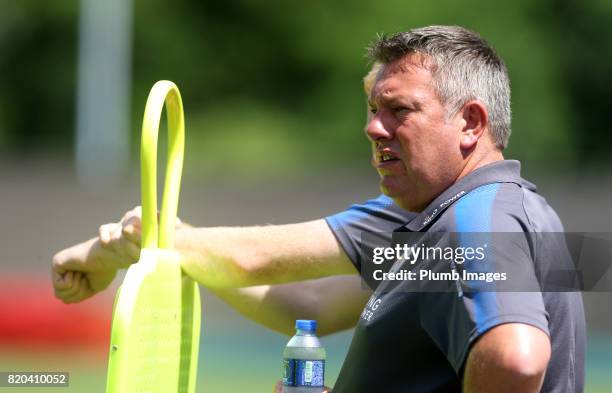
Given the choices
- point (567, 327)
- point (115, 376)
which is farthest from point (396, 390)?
point (115, 376)

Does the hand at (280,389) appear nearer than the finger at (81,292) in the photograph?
Yes

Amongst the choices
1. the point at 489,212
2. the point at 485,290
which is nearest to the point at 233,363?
the point at 489,212

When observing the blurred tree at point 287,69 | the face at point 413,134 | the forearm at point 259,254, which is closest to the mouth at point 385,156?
the face at point 413,134

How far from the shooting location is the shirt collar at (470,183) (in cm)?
339

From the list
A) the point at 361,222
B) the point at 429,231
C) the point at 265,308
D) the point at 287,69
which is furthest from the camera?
the point at 287,69

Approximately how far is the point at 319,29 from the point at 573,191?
1389 cm

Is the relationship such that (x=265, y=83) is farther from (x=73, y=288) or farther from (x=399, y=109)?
(x=399, y=109)

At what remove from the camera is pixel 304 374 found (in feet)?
12.1

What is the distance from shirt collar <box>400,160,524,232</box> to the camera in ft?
11.1

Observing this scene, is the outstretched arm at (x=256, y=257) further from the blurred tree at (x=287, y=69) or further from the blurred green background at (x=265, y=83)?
the blurred tree at (x=287, y=69)

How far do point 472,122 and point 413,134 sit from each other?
7.1 inches

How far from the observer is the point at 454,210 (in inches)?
128

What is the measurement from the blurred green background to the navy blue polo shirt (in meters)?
17.1

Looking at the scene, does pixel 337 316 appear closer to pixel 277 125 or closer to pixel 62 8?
pixel 277 125
